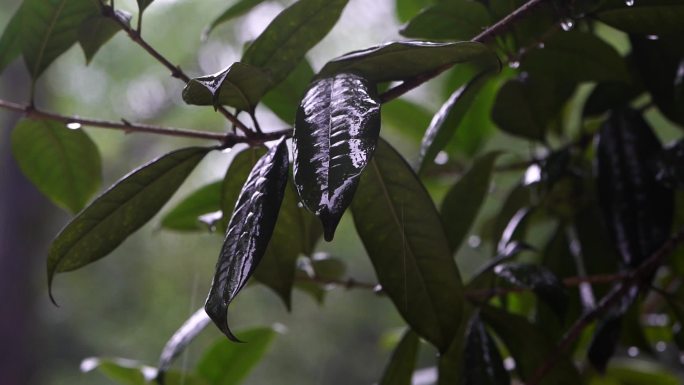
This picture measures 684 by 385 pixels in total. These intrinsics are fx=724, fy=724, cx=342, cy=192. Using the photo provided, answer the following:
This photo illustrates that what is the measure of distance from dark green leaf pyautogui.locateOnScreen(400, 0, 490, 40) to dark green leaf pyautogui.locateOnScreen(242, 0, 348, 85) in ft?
0.34

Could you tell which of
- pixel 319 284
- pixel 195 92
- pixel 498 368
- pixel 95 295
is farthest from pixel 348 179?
pixel 95 295

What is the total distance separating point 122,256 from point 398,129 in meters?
3.82

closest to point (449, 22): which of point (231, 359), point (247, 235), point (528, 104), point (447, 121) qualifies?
point (447, 121)

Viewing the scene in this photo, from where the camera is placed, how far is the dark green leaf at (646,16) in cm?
47

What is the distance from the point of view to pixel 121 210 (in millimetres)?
468

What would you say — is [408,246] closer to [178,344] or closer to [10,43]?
[178,344]

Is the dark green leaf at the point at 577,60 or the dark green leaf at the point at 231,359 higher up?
the dark green leaf at the point at 577,60

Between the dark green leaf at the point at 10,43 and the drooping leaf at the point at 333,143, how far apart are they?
0.33m

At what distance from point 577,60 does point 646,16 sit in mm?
157

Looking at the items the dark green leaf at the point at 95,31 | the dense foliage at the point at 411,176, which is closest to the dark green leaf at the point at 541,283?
the dense foliage at the point at 411,176

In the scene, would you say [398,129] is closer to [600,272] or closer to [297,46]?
[600,272]

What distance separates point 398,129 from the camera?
0.97 meters

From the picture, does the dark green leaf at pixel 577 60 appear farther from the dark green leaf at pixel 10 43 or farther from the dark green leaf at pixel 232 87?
the dark green leaf at pixel 10 43

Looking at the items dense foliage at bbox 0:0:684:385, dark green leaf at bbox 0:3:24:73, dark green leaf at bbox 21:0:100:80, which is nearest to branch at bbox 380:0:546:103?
dense foliage at bbox 0:0:684:385
